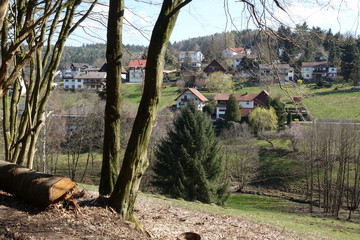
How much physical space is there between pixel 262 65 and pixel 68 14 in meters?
3.52

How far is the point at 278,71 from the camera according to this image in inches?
196

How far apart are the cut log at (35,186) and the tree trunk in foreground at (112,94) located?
0.53m

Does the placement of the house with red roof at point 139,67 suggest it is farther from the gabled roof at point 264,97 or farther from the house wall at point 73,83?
the house wall at point 73,83

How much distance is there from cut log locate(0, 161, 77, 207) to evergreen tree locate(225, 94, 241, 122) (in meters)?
35.7

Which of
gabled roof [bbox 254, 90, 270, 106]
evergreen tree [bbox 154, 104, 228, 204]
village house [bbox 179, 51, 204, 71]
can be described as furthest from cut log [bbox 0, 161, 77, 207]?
evergreen tree [bbox 154, 104, 228, 204]

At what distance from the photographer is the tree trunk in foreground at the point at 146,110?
4152 mm

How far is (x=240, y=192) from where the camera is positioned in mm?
30250

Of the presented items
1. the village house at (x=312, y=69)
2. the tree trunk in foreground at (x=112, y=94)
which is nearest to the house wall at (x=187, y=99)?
the village house at (x=312, y=69)

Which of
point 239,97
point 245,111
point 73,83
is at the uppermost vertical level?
point 73,83

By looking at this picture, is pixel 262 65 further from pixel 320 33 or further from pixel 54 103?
pixel 54 103

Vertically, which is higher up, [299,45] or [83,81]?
[83,81]

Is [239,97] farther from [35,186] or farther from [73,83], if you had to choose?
[35,186]

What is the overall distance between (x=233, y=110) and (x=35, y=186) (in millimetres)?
36081

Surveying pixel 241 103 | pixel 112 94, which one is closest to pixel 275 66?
pixel 112 94
